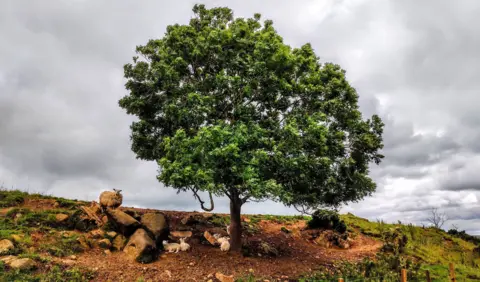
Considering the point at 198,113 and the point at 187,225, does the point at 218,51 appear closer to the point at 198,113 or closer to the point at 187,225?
the point at 198,113

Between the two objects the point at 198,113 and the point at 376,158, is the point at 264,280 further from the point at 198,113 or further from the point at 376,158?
the point at 376,158

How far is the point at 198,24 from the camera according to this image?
20.1 m

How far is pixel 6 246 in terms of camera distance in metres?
15.0

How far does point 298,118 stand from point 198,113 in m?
4.80

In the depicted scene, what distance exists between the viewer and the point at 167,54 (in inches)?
696

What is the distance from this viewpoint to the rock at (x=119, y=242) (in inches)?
658

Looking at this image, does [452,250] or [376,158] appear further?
[452,250]

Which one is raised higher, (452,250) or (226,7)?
(226,7)

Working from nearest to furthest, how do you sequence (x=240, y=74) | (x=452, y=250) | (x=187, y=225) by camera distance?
(x=240, y=74), (x=187, y=225), (x=452, y=250)

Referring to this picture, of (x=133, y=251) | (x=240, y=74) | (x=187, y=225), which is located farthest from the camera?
(x=187, y=225)

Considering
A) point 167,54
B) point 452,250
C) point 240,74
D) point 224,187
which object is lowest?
point 452,250

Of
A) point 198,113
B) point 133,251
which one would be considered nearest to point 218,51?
point 198,113

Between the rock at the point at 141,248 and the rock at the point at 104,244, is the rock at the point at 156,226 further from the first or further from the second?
the rock at the point at 104,244

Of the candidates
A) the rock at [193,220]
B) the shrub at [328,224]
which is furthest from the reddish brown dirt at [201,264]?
the shrub at [328,224]
